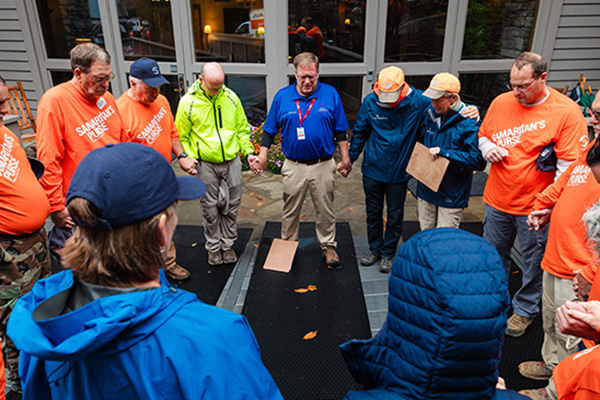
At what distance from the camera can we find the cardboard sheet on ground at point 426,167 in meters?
3.34

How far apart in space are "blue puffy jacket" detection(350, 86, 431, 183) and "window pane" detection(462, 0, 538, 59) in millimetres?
4009

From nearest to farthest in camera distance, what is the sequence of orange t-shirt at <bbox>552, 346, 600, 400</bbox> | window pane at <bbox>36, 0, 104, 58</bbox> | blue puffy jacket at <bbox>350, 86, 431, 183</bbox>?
1. orange t-shirt at <bbox>552, 346, 600, 400</bbox>
2. blue puffy jacket at <bbox>350, 86, 431, 183</bbox>
3. window pane at <bbox>36, 0, 104, 58</bbox>

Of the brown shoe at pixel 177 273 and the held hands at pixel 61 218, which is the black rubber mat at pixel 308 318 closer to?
the brown shoe at pixel 177 273

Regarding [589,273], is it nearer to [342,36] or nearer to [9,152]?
[9,152]

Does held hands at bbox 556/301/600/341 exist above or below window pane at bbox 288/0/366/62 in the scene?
below

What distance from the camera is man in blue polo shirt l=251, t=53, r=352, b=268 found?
12.7 ft

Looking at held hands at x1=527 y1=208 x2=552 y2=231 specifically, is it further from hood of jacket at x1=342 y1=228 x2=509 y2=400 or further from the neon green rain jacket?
the neon green rain jacket

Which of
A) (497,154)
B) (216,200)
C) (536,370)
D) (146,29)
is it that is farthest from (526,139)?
(146,29)

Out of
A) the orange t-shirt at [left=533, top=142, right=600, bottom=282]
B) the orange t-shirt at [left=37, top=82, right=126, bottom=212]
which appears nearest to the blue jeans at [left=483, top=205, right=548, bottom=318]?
the orange t-shirt at [left=533, top=142, right=600, bottom=282]

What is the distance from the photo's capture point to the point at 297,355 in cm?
306

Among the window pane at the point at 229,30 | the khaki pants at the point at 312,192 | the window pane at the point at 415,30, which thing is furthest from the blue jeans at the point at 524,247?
the window pane at the point at 229,30

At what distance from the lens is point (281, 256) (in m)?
4.23

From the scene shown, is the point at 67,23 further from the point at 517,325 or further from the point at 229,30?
the point at 517,325

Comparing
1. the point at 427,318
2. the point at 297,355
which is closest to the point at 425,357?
the point at 427,318
